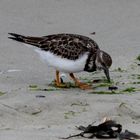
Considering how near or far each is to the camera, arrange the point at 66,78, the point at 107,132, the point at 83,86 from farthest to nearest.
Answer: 1. the point at 66,78
2. the point at 83,86
3. the point at 107,132

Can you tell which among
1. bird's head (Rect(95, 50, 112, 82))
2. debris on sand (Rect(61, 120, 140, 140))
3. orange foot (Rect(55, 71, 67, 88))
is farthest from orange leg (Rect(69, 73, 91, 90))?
debris on sand (Rect(61, 120, 140, 140))

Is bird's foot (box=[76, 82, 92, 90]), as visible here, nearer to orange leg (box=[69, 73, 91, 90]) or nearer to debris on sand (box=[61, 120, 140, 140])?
orange leg (box=[69, 73, 91, 90])

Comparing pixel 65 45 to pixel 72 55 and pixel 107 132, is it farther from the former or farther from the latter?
pixel 107 132

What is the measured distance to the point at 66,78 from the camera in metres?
8.41

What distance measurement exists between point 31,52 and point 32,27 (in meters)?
1.28

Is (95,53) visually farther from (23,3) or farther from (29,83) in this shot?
(23,3)

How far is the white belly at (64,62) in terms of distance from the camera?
24.4ft

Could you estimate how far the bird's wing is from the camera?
7520 millimetres

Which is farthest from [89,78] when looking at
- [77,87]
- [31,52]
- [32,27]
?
[32,27]

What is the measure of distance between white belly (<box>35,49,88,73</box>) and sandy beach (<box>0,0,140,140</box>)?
0.82ft

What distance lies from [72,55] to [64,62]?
131 millimetres

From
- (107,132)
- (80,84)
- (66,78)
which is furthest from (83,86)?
(107,132)

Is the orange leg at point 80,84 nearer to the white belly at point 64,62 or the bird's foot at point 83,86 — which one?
the bird's foot at point 83,86

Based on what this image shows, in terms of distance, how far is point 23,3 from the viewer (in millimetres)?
11383
